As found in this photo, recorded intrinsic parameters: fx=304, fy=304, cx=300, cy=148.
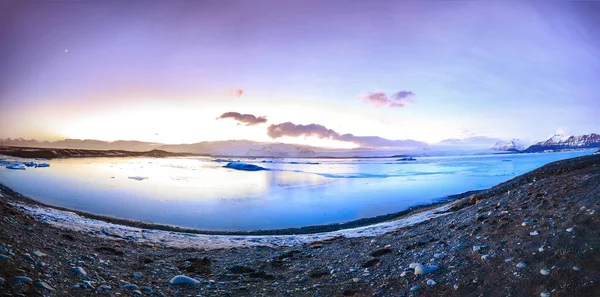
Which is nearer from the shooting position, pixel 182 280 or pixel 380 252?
pixel 182 280

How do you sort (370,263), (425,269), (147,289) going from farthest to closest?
(370,263), (425,269), (147,289)

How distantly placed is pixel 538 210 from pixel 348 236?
511 centimetres

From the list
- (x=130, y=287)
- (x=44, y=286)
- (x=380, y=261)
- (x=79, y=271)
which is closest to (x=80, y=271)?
(x=79, y=271)

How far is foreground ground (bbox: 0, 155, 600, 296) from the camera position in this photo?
4246 mm

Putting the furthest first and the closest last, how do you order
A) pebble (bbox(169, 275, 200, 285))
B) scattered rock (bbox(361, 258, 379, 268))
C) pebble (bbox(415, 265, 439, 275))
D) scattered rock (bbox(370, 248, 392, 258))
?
1. scattered rock (bbox(370, 248, 392, 258))
2. scattered rock (bbox(361, 258, 379, 268))
3. pebble (bbox(169, 275, 200, 285))
4. pebble (bbox(415, 265, 439, 275))

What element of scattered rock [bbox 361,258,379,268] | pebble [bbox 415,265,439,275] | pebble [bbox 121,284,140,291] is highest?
pebble [bbox 415,265,439,275]

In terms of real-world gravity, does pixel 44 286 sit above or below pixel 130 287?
above

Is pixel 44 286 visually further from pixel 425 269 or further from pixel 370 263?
pixel 425 269

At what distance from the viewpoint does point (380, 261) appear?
21.2 ft

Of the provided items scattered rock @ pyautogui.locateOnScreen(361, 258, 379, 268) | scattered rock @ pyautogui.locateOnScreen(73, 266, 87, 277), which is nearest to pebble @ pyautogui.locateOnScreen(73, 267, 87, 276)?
scattered rock @ pyautogui.locateOnScreen(73, 266, 87, 277)

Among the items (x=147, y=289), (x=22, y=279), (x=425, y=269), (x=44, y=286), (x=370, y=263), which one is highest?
(x=22, y=279)

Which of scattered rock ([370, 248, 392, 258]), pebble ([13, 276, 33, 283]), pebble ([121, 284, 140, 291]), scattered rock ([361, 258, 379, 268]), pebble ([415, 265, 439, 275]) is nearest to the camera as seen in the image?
pebble ([13, 276, 33, 283])

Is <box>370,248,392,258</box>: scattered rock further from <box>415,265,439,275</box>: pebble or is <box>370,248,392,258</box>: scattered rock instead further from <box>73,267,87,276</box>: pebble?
<box>73,267,87,276</box>: pebble

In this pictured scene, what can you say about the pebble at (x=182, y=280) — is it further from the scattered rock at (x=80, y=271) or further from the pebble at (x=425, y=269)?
the pebble at (x=425, y=269)
